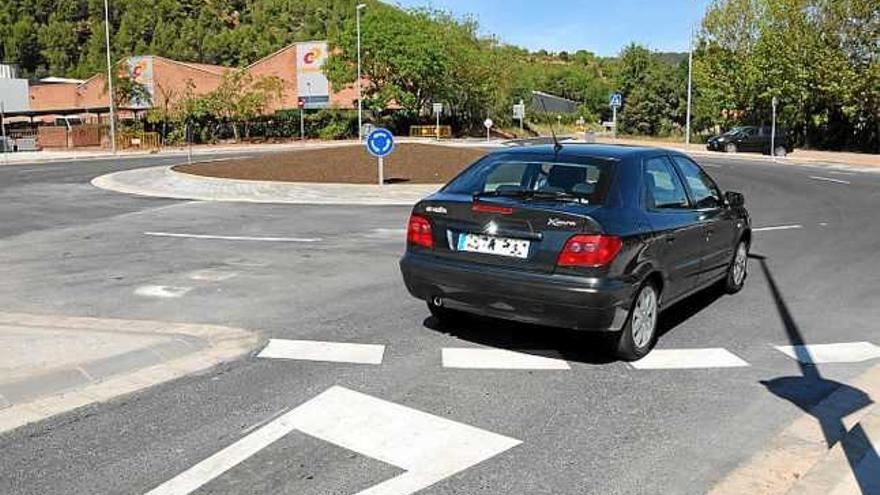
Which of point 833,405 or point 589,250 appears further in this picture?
point 589,250

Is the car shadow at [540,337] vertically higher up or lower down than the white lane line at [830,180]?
lower down

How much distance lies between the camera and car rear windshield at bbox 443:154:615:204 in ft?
19.1

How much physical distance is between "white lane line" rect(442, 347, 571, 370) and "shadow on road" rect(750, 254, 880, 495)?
1.43 metres

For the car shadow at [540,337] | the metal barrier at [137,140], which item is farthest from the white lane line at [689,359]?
the metal barrier at [137,140]

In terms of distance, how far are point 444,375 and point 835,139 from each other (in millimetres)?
45041

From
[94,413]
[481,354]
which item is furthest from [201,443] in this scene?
[481,354]

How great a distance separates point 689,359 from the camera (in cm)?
584

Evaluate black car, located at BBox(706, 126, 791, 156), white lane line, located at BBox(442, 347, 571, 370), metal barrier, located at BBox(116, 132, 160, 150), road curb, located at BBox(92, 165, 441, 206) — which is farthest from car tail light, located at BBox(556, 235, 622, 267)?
metal barrier, located at BBox(116, 132, 160, 150)

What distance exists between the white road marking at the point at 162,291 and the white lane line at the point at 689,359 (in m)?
4.54

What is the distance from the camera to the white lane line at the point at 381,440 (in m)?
3.81

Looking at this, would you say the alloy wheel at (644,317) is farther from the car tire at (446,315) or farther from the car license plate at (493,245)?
the car tire at (446,315)

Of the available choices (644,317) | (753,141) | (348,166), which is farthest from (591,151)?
(753,141)

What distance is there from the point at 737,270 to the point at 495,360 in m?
3.59

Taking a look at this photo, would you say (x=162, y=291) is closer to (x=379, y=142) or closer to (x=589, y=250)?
(x=589, y=250)
